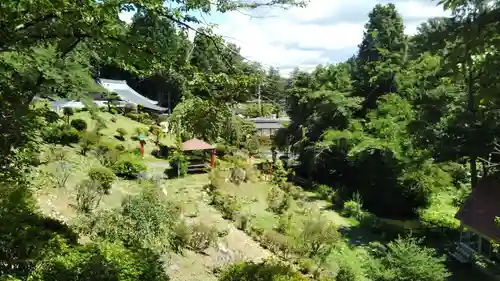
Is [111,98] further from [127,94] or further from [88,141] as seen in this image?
[127,94]

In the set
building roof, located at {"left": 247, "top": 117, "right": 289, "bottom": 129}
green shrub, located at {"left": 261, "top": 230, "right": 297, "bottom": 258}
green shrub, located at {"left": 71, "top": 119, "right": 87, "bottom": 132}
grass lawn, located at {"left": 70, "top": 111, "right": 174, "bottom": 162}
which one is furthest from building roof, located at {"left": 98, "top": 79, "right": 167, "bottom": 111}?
green shrub, located at {"left": 261, "top": 230, "right": 297, "bottom": 258}

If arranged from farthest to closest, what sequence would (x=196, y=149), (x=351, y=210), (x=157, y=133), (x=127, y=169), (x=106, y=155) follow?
(x=157, y=133)
(x=196, y=149)
(x=351, y=210)
(x=106, y=155)
(x=127, y=169)

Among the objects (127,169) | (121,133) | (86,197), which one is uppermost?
(121,133)

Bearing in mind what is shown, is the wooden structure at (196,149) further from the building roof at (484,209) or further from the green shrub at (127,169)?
the building roof at (484,209)

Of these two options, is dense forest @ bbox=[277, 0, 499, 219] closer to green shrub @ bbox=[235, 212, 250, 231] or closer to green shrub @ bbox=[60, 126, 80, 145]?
green shrub @ bbox=[235, 212, 250, 231]

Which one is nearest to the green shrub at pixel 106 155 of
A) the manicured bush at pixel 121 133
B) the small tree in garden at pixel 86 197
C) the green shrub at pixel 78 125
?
the green shrub at pixel 78 125

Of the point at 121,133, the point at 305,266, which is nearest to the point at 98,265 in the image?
the point at 305,266

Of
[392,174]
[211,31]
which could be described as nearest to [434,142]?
[392,174]
